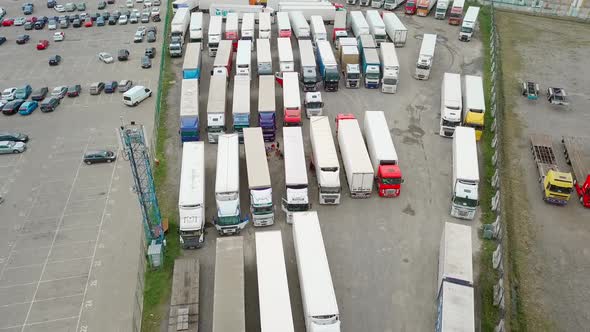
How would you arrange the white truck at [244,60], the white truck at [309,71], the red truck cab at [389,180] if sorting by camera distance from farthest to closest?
1. the white truck at [244,60]
2. the white truck at [309,71]
3. the red truck cab at [389,180]

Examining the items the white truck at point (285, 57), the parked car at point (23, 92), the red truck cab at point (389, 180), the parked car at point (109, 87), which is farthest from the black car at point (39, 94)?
the red truck cab at point (389, 180)

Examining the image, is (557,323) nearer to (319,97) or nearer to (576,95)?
(319,97)

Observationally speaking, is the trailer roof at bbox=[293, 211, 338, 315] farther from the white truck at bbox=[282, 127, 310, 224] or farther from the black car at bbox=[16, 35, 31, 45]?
the black car at bbox=[16, 35, 31, 45]

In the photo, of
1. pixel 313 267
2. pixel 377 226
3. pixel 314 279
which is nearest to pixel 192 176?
pixel 313 267

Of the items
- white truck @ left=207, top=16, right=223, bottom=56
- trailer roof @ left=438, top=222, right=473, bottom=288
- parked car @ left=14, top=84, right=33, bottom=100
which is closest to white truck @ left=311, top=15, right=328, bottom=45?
white truck @ left=207, top=16, right=223, bottom=56

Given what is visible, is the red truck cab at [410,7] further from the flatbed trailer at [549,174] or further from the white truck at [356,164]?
the white truck at [356,164]
